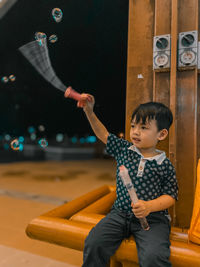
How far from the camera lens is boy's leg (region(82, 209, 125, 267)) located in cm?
103

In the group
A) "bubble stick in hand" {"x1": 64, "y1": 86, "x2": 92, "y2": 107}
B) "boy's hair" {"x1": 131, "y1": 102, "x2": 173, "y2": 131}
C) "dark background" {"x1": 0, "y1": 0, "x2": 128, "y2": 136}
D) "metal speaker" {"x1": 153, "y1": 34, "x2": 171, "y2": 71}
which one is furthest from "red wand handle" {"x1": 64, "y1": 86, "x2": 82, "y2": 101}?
"dark background" {"x1": 0, "y1": 0, "x2": 128, "y2": 136}

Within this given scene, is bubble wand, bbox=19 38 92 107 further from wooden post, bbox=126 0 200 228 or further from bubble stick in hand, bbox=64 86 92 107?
wooden post, bbox=126 0 200 228

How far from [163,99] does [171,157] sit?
48 centimetres

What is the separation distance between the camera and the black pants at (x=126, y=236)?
956 millimetres

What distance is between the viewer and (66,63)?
41.5 feet

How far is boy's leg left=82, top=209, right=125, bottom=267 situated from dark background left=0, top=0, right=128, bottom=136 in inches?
123

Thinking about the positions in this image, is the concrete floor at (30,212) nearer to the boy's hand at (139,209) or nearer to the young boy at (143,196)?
the young boy at (143,196)

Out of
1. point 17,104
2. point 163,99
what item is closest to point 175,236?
point 163,99

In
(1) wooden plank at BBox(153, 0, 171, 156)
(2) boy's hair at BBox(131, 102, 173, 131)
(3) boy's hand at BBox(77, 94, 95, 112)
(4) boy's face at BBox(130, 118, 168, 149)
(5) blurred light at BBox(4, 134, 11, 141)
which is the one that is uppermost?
(1) wooden plank at BBox(153, 0, 171, 156)

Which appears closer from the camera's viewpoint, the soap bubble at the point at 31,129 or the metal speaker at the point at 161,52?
the metal speaker at the point at 161,52

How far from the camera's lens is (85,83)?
1672 centimetres

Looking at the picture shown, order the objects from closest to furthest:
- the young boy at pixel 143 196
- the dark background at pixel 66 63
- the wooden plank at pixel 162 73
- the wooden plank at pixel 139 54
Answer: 1. the young boy at pixel 143 196
2. the wooden plank at pixel 162 73
3. the wooden plank at pixel 139 54
4. the dark background at pixel 66 63

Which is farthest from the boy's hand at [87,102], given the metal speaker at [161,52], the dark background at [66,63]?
the dark background at [66,63]

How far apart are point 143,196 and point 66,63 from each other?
12.6m
